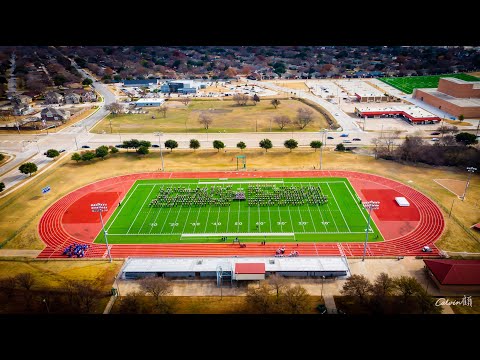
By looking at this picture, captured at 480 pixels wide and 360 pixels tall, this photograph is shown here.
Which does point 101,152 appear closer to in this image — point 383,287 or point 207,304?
point 207,304

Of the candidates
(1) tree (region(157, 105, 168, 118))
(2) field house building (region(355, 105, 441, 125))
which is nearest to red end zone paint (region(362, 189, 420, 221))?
(2) field house building (region(355, 105, 441, 125))

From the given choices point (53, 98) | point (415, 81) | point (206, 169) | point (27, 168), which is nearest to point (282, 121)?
point (206, 169)

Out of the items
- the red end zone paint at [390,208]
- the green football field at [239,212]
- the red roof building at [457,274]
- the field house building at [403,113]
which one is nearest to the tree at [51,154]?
the green football field at [239,212]

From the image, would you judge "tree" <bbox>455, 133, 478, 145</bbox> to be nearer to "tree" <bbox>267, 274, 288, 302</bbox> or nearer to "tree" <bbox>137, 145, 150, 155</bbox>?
"tree" <bbox>267, 274, 288, 302</bbox>

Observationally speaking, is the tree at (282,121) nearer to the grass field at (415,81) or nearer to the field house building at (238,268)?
the field house building at (238,268)

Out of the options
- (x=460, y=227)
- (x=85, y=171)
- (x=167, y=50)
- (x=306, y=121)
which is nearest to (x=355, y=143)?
(x=306, y=121)

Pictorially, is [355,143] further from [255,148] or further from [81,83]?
[81,83]
